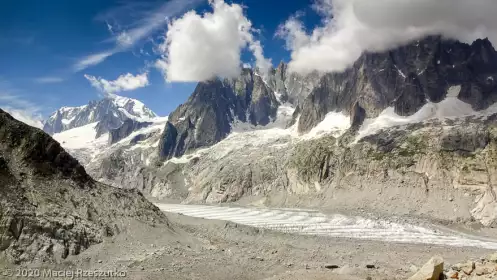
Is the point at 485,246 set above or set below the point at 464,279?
below

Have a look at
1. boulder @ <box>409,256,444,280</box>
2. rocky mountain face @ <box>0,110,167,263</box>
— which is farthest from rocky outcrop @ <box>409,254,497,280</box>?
rocky mountain face @ <box>0,110,167,263</box>

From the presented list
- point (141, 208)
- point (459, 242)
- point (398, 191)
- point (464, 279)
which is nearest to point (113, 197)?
point (141, 208)

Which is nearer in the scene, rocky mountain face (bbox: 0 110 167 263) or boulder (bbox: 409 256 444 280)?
boulder (bbox: 409 256 444 280)

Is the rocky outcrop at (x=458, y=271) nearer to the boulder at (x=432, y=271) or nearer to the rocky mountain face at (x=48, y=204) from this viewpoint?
the boulder at (x=432, y=271)

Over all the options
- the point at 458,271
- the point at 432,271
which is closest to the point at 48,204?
the point at 432,271

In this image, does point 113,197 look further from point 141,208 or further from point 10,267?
point 10,267

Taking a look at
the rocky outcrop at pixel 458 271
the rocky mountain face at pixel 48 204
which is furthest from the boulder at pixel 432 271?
the rocky mountain face at pixel 48 204

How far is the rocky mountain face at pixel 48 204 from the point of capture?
4178 cm

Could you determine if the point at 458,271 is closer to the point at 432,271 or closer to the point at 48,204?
the point at 432,271

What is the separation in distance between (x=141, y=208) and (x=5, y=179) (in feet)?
69.0

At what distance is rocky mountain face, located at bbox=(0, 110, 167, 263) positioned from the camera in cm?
4178

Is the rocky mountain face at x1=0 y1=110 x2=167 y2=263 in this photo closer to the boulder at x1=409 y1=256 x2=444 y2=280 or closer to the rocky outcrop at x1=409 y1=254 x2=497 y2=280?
the boulder at x1=409 y1=256 x2=444 y2=280

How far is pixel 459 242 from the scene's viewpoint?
3937 inches

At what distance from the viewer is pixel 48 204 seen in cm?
4716
